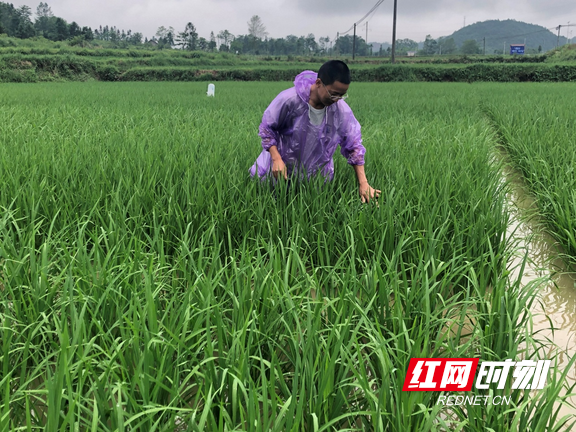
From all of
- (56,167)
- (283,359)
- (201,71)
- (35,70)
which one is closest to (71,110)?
(56,167)

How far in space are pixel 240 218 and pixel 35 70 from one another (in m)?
25.6

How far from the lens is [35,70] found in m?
22.3

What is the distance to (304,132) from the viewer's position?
2771mm

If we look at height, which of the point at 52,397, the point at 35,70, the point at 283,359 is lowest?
the point at 283,359

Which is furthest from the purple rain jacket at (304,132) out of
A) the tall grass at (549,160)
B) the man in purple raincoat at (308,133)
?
the tall grass at (549,160)

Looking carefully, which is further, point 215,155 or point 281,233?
point 215,155

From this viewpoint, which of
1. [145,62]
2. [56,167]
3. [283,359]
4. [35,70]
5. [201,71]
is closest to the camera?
[283,359]

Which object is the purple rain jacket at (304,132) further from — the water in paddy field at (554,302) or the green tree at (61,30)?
the green tree at (61,30)

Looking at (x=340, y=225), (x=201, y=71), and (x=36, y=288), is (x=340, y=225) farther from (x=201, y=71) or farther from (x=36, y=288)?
(x=201, y=71)

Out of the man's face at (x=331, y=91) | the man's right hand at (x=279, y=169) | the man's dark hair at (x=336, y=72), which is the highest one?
the man's dark hair at (x=336, y=72)

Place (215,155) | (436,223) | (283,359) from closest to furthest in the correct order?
(283,359) < (436,223) < (215,155)

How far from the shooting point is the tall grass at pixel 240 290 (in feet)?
3.46

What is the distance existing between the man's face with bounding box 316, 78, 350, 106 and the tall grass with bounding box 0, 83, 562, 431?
54 cm

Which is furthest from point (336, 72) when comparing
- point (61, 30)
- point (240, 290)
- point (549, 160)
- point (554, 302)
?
point (61, 30)
